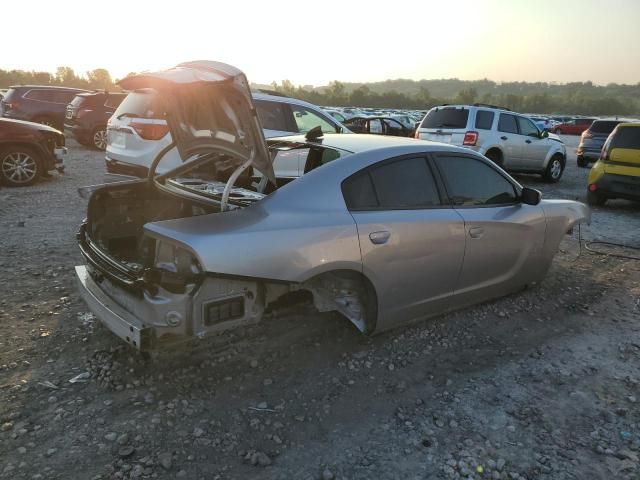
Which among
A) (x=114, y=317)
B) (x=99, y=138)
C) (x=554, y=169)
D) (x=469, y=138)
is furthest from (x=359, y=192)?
(x=99, y=138)

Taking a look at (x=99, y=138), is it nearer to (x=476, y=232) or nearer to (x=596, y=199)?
(x=596, y=199)

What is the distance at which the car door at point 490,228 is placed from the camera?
3.93 m

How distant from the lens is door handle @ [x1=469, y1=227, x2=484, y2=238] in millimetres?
3878

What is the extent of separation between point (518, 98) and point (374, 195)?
114m

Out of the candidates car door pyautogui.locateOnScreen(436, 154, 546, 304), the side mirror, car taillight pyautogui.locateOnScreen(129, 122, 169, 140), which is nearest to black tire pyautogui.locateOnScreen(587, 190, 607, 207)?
car door pyautogui.locateOnScreen(436, 154, 546, 304)

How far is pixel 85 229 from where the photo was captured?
3768 mm

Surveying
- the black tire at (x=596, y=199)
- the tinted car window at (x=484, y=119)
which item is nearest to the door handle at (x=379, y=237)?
the black tire at (x=596, y=199)

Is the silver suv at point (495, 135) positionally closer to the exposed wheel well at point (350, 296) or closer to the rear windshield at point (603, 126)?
the rear windshield at point (603, 126)

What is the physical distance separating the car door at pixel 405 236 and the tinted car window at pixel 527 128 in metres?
9.57

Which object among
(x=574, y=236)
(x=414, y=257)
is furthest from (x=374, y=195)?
(x=574, y=236)

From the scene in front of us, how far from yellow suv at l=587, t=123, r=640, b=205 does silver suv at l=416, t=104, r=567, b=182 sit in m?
2.59

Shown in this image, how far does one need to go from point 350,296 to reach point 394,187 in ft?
2.77

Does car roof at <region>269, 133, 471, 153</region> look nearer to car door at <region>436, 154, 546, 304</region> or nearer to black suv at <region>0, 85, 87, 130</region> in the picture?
car door at <region>436, 154, 546, 304</region>

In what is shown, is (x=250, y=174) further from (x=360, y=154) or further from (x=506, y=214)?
(x=506, y=214)
